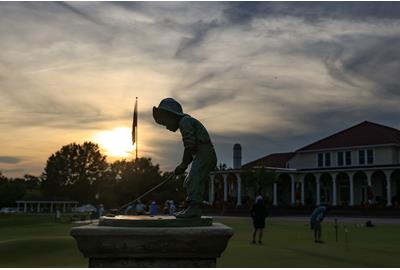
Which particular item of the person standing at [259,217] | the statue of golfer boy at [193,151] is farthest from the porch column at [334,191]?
the statue of golfer boy at [193,151]

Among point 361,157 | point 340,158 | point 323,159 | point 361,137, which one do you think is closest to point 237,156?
point 323,159

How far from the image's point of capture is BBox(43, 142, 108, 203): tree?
108812mm

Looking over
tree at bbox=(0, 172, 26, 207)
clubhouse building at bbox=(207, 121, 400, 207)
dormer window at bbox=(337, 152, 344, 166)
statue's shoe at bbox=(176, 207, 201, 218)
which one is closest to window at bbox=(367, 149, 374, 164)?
clubhouse building at bbox=(207, 121, 400, 207)

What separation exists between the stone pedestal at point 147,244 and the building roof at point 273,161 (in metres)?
57.9

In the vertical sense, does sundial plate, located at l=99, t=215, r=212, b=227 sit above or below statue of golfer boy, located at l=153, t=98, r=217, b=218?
below

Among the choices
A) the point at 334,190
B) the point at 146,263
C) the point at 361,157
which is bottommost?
the point at 146,263

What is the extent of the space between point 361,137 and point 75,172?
7470 cm

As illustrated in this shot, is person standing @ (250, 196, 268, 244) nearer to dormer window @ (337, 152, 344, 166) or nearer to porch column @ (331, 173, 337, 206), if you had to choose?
porch column @ (331, 173, 337, 206)

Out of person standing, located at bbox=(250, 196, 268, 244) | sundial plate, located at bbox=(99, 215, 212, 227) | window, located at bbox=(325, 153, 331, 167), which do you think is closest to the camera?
sundial plate, located at bbox=(99, 215, 212, 227)

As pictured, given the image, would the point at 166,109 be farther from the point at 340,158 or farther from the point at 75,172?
the point at 75,172

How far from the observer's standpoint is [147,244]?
210 inches

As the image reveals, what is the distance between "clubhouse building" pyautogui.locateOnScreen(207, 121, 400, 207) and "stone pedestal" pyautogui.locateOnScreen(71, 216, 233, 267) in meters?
42.4

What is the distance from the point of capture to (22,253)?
45.8ft

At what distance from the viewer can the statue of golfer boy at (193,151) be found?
6.09m
